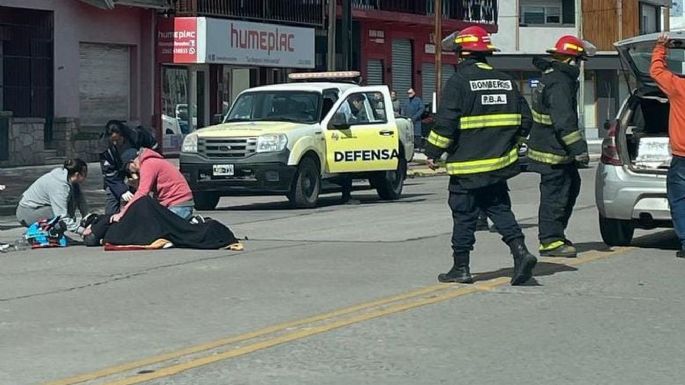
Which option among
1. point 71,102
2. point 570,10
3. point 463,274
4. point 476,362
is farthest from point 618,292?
point 570,10

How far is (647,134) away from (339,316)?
5.22 meters

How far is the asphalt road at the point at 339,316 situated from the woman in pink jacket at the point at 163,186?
88 cm

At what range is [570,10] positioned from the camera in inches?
2537

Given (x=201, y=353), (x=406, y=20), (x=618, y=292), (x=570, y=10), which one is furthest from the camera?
(x=570, y=10)

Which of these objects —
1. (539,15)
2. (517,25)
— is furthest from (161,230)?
(539,15)

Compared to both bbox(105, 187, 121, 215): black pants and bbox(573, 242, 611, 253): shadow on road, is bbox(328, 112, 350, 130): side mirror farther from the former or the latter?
bbox(573, 242, 611, 253): shadow on road

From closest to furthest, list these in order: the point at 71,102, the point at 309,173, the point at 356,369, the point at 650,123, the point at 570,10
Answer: the point at 356,369 → the point at 650,123 → the point at 309,173 → the point at 71,102 → the point at 570,10

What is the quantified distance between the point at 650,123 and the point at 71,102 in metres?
19.9

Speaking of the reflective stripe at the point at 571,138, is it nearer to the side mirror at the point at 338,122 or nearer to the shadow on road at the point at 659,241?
the shadow on road at the point at 659,241

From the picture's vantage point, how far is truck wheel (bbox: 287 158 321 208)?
20.4 m

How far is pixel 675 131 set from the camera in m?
12.6

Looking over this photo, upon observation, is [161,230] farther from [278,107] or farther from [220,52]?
[220,52]

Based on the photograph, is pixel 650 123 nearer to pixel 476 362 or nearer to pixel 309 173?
pixel 476 362

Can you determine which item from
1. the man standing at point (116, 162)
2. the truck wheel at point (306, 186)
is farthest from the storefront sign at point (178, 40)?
the man standing at point (116, 162)
